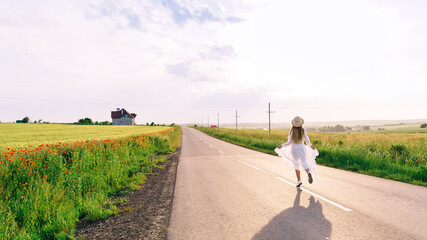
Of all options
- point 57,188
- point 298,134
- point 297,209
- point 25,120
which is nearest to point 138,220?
point 57,188

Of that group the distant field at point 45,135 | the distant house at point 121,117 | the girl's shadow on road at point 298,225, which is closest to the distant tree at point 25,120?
the distant house at point 121,117

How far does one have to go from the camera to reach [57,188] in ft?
19.1

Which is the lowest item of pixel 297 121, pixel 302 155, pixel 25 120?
pixel 302 155

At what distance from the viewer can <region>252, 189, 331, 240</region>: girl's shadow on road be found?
11.4 ft

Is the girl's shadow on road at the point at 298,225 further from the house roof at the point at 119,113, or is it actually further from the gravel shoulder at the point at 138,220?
the house roof at the point at 119,113

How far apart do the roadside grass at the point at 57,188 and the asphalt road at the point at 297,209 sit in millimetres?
1909

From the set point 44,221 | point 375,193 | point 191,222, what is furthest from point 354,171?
point 44,221

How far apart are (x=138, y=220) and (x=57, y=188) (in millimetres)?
3061

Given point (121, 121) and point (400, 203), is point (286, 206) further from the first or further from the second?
point (121, 121)

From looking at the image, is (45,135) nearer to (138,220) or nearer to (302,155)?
(138,220)

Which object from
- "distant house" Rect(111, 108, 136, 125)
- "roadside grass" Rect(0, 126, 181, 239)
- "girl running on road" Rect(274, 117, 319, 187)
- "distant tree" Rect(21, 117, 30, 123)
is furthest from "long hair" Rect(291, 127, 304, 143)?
"distant house" Rect(111, 108, 136, 125)

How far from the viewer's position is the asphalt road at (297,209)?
3.62 metres

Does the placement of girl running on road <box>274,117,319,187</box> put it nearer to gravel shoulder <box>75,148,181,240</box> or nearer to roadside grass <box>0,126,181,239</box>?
gravel shoulder <box>75,148,181,240</box>

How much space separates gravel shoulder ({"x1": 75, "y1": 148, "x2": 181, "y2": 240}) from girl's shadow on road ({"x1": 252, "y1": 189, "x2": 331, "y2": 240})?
1818 millimetres
